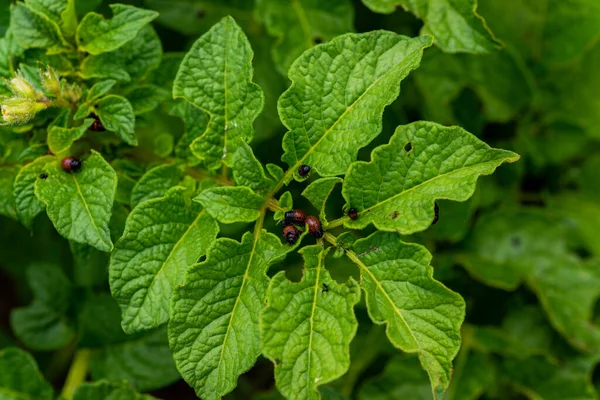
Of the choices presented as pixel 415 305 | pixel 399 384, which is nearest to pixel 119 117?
pixel 415 305

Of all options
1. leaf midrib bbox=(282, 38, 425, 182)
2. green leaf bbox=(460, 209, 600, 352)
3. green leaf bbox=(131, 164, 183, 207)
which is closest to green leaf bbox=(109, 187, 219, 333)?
green leaf bbox=(131, 164, 183, 207)

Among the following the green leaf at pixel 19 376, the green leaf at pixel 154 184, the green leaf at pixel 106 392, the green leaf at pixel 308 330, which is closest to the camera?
the green leaf at pixel 308 330

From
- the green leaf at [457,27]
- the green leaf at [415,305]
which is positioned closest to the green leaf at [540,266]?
the green leaf at [457,27]

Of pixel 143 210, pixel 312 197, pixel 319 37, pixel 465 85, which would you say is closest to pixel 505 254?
pixel 465 85

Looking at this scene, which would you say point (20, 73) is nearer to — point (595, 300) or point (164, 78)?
point (164, 78)

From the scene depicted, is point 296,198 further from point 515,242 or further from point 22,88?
point 22,88

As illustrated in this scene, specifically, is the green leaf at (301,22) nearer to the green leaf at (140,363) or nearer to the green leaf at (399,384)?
the green leaf at (140,363)

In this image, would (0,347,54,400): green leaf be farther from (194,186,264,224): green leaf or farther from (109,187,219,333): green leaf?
(194,186,264,224): green leaf
